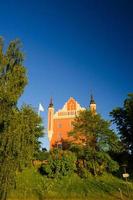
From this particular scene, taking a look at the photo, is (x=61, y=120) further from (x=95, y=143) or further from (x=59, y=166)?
(x=59, y=166)

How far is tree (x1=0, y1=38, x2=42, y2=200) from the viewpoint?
13.9 metres

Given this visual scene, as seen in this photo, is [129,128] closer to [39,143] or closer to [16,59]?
[39,143]

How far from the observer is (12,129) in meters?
14.5

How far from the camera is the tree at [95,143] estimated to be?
28562 millimetres

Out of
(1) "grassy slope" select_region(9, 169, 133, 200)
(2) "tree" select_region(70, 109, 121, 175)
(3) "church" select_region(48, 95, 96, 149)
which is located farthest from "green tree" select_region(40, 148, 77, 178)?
(3) "church" select_region(48, 95, 96, 149)

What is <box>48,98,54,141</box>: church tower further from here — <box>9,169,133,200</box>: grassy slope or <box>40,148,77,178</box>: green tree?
<box>9,169,133,200</box>: grassy slope

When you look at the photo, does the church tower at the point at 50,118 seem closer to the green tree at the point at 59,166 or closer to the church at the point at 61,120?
the church at the point at 61,120

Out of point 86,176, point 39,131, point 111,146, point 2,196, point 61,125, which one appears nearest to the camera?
point 2,196

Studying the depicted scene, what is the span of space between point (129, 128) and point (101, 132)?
269 inches

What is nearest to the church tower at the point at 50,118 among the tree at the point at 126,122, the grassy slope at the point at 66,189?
the tree at the point at 126,122

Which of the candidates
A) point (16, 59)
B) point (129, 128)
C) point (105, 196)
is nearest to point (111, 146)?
point (129, 128)

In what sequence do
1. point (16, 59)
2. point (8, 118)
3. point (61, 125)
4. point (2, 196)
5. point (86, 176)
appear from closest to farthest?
point (2, 196)
point (8, 118)
point (16, 59)
point (86, 176)
point (61, 125)

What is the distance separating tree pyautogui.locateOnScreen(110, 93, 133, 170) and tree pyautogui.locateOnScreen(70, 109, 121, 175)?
385 cm

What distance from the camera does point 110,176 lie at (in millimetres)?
28125
